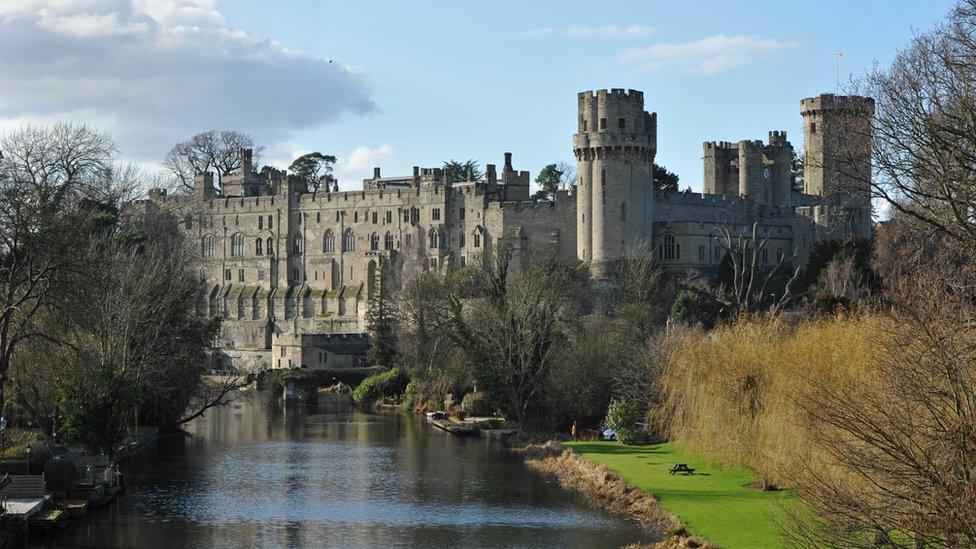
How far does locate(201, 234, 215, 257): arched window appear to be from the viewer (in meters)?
94.7

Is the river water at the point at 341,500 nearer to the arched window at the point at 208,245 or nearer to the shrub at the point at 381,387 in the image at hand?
the shrub at the point at 381,387

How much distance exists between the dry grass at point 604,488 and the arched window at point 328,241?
4887 cm

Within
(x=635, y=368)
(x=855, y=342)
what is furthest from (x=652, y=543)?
(x=635, y=368)

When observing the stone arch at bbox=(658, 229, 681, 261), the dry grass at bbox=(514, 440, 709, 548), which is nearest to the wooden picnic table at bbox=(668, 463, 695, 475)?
the dry grass at bbox=(514, 440, 709, 548)

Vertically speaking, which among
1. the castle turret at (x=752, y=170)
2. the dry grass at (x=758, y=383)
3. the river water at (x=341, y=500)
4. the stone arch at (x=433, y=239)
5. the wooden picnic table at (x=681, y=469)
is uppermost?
the castle turret at (x=752, y=170)

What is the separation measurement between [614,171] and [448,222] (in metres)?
14.7

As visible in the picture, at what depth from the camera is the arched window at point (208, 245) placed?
94688 millimetres

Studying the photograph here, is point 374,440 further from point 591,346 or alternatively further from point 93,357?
point 93,357

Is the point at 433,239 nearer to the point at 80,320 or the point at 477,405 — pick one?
the point at 477,405

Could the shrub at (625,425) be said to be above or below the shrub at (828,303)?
below

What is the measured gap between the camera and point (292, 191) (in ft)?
304

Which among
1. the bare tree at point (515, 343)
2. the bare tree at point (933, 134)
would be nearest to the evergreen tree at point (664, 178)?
the bare tree at point (515, 343)

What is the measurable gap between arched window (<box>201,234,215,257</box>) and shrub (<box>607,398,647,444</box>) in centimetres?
5775

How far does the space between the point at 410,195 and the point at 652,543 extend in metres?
61.0
